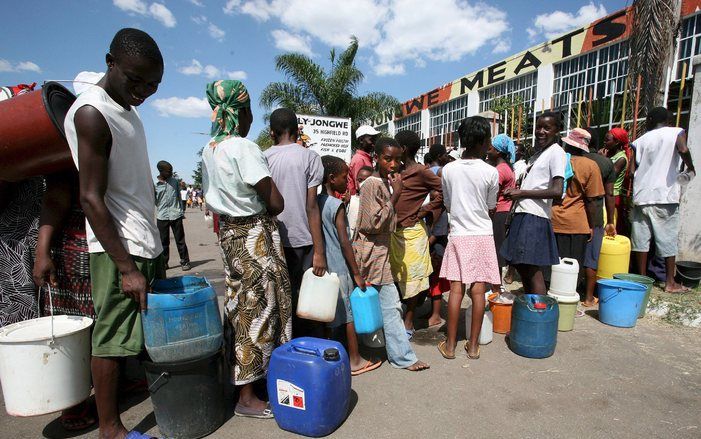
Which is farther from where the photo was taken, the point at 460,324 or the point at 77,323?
the point at 460,324

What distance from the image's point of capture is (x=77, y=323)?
2309 mm

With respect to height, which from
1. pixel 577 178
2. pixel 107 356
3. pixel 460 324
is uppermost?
pixel 577 178

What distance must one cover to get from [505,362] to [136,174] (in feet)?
9.94

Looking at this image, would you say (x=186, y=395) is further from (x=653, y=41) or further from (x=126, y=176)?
(x=653, y=41)

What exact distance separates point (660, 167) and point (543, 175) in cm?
210

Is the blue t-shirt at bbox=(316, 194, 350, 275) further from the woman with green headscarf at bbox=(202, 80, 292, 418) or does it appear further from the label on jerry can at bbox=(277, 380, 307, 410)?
the label on jerry can at bbox=(277, 380, 307, 410)

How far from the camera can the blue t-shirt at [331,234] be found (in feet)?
9.32

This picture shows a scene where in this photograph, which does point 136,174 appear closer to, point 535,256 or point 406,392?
point 406,392

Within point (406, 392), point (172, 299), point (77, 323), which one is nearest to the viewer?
point (172, 299)

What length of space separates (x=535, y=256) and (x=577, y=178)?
116 cm

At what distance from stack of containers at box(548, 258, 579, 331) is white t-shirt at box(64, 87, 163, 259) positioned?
3544 millimetres

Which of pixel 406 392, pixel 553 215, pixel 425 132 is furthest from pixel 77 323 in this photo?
pixel 425 132

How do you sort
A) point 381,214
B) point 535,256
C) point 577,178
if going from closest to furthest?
point 381,214, point 535,256, point 577,178

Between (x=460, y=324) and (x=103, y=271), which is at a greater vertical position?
(x=103, y=271)
